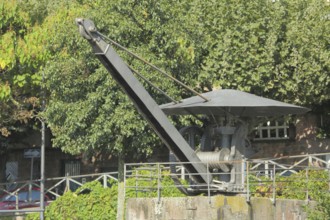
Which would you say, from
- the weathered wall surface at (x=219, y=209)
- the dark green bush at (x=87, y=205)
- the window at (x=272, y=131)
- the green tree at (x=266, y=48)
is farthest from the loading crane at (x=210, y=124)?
the window at (x=272, y=131)

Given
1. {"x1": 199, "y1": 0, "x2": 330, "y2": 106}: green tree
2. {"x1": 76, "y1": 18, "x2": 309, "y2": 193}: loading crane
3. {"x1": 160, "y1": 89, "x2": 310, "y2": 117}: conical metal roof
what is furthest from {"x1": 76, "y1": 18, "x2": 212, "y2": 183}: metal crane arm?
{"x1": 199, "y1": 0, "x2": 330, "y2": 106}: green tree

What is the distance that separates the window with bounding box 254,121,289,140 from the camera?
1353 inches

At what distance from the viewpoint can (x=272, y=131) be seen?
34875 mm

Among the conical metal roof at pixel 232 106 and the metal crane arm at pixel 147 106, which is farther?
the conical metal roof at pixel 232 106

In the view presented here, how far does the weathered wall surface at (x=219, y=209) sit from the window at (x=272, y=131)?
56.0 feet

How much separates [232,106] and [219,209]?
2.43m

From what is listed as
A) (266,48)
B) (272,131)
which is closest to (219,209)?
(266,48)

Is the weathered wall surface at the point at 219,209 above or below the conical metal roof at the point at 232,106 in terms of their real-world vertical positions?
below

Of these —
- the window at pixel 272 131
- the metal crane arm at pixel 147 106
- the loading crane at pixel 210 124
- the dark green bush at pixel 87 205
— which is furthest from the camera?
the window at pixel 272 131

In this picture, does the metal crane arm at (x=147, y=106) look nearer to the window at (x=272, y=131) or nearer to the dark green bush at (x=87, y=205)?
the dark green bush at (x=87, y=205)

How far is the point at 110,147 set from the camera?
25.8 metres

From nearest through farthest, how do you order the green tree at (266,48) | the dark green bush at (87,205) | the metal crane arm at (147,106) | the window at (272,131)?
the metal crane arm at (147,106) < the dark green bush at (87,205) < the green tree at (266,48) < the window at (272,131)

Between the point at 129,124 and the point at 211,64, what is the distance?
470 centimetres

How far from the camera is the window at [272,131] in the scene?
34375 millimetres
